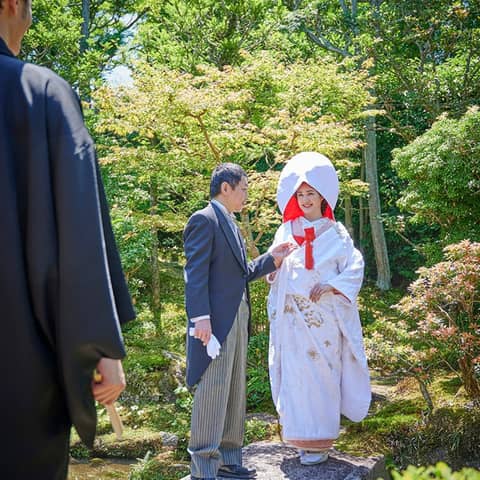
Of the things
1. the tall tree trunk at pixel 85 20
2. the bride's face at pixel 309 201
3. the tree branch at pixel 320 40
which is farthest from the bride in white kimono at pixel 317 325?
the tall tree trunk at pixel 85 20

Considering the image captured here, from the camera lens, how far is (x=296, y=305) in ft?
15.3

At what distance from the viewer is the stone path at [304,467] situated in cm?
450

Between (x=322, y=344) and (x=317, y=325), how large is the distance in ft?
0.42

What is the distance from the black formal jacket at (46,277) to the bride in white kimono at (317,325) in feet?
9.44

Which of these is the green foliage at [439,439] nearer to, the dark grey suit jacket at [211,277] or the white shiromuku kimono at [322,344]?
the white shiromuku kimono at [322,344]

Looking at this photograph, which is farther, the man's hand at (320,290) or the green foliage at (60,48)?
the green foliage at (60,48)

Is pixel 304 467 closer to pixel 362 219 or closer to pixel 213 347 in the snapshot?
pixel 213 347

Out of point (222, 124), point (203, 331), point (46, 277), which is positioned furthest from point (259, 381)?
point (46, 277)

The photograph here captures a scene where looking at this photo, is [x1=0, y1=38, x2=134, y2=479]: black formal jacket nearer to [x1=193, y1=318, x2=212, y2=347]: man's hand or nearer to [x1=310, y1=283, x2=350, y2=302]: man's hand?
[x1=193, y1=318, x2=212, y2=347]: man's hand

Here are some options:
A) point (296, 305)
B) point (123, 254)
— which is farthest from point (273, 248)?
point (123, 254)

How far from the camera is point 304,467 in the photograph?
4.64 metres

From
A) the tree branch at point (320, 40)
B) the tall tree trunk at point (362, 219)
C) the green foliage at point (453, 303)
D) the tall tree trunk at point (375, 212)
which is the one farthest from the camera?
the tall tree trunk at point (362, 219)

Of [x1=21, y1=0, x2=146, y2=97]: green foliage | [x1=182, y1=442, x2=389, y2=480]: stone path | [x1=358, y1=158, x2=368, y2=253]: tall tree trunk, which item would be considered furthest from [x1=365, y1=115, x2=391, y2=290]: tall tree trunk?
[x1=182, y1=442, x2=389, y2=480]: stone path

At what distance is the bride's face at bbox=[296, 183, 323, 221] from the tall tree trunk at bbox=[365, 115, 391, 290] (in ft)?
29.9
